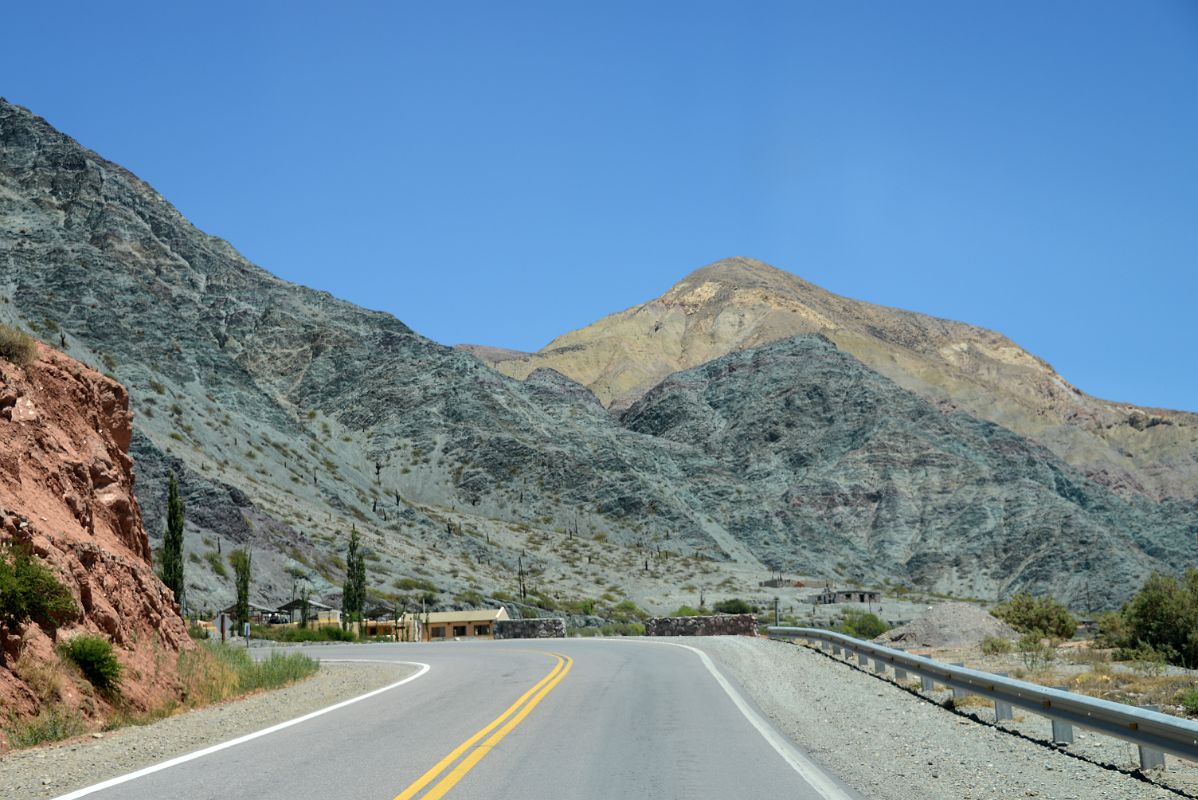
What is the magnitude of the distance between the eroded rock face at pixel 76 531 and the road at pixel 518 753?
2.75m

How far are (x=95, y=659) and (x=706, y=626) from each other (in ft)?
116

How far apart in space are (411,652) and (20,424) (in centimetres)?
2212

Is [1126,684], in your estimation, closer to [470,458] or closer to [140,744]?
[140,744]

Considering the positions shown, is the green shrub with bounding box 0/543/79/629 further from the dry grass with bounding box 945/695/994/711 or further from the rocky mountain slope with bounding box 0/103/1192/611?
the rocky mountain slope with bounding box 0/103/1192/611

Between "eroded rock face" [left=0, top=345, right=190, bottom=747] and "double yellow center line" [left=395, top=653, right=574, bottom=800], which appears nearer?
"double yellow center line" [left=395, top=653, right=574, bottom=800]

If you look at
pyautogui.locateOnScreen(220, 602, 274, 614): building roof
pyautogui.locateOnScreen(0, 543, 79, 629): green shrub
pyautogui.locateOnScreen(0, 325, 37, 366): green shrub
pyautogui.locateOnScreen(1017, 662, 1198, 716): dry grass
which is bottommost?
pyautogui.locateOnScreen(1017, 662, 1198, 716): dry grass

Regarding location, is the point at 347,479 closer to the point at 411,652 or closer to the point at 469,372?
the point at 469,372

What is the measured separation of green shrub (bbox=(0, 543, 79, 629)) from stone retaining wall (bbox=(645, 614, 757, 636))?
110 feet

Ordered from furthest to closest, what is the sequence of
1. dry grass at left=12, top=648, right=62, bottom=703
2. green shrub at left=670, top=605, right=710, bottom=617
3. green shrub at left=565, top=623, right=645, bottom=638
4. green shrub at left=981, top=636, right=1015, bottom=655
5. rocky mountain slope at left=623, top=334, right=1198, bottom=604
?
rocky mountain slope at left=623, top=334, right=1198, bottom=604, green shrub at left=670, top=605, right=710, bottom=617, green shrub at left=565, top=623, right=645, bottom=638, green shrub at left=981, top=636, right=1015, bottom=655, dry grass at left=12, top=648, right=62, bottom=703

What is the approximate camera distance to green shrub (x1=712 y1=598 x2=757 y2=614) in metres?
77.7

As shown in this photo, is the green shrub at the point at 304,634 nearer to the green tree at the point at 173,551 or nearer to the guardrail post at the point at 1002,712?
the green tree at the point at 173,551

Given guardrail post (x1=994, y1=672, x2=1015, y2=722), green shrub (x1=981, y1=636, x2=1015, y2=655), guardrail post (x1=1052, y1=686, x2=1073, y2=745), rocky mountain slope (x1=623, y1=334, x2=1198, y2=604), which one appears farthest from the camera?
rocky mountain slope (x1=623, y1=334, x2=1198, y2=604)

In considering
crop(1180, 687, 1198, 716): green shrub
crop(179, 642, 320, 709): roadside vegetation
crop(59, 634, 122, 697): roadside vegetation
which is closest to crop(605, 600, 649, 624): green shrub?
crop(179, 642, 320, 709): roadside vegetation

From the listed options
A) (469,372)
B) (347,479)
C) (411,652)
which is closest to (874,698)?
(411,652)
